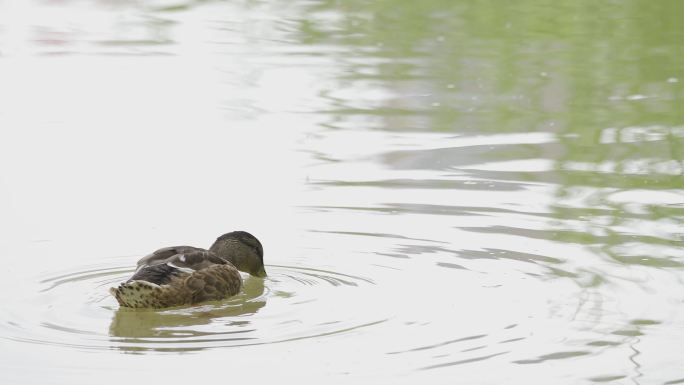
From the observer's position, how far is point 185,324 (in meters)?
7.25

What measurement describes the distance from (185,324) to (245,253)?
0.80 meters

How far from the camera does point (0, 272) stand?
25.9 ft

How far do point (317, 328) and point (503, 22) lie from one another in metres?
9.60

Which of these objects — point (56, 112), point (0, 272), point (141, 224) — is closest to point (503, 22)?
point (56, 112)

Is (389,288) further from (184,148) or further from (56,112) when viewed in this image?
(56,112)

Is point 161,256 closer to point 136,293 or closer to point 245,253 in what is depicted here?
point 136,293

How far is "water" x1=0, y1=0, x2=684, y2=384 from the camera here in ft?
22.1

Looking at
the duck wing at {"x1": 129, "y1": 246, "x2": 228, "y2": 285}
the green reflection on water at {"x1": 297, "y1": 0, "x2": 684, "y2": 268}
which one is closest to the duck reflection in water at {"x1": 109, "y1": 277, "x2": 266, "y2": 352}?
the duck wing at {"x1": 129, "y1": 246, "x2": 228, "y2": 285}

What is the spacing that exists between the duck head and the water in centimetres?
9

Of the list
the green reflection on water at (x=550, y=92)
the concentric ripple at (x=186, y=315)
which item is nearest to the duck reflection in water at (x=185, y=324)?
the concentric ripple at (x=186, y=315)

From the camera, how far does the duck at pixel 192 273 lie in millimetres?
7348

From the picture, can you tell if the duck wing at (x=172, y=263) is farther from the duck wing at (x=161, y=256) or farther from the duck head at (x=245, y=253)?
the duck head at (x=245, y=253)

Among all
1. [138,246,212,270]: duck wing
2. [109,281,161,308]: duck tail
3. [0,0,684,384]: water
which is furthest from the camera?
[138,246,212,270]: duck wing

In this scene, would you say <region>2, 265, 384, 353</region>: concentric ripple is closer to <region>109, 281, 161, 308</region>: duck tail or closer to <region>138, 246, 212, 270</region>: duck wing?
<region>109, 281, 161, 308</region>: duck tail
